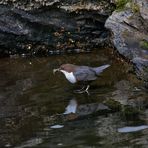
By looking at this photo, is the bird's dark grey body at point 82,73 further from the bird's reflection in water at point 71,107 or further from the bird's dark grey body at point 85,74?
the bird's reflection in water at point 71,107

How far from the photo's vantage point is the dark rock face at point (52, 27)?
1006cm

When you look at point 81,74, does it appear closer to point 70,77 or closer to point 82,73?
point 82,73

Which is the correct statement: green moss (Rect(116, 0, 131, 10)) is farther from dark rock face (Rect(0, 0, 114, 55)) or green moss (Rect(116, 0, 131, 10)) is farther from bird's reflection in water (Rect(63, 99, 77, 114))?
bird's reflection in water (Rect(63, 99, 77, 114))

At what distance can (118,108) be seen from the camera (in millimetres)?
7160

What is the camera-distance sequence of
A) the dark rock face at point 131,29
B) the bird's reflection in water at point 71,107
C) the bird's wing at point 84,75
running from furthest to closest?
the dark rock face at point 131,29, the bird's wing at point 84,75, the bird's reflection in water at point 71,107

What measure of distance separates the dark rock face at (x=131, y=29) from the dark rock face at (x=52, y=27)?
850mm

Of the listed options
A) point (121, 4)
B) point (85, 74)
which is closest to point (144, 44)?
point (85, 74)

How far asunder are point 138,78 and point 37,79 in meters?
1.82

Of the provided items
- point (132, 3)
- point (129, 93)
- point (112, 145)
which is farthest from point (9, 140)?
point (132, 3)

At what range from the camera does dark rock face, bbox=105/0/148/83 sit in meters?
8.43

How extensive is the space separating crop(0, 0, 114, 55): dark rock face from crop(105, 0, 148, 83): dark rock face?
850 millimetres

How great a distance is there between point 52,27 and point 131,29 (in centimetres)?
201

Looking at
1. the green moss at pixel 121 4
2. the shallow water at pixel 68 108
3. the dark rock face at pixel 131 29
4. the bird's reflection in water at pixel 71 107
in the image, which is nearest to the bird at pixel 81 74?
the shallow water at pixel 68 108

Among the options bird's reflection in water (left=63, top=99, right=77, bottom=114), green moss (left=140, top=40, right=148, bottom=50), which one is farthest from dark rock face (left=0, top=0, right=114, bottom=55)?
bird's reflection in water (left=63, top=99, right=77, bottom=114)
